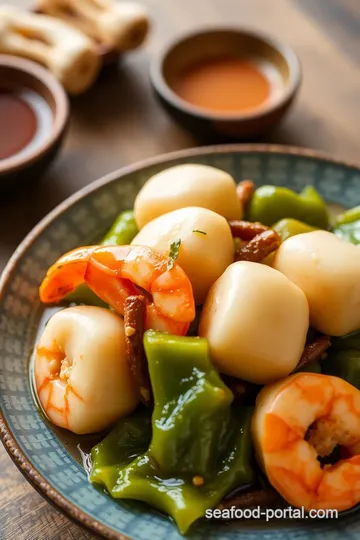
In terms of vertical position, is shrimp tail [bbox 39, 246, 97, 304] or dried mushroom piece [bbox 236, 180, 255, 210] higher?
dried mushroom piece [bbox 236, 180, 255, 210]

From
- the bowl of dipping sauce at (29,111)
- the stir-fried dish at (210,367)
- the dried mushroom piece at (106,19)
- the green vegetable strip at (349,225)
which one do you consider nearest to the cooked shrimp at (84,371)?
the stir-fried dish at (210,367)

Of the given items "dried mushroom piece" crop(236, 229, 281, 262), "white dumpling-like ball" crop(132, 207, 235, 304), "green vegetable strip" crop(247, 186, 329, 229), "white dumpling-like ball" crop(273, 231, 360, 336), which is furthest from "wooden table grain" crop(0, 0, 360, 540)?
"white dumpling-like ball" crop(273, 231, 360, 336)

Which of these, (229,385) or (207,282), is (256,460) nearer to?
(229,385)

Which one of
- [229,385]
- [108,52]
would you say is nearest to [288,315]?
[229,385]

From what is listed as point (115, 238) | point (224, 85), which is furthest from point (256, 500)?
point (224, 85)

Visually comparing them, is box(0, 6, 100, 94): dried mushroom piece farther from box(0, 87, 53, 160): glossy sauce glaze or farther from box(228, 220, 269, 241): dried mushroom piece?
box(228, 220, 269, 241): dried mushroom piece

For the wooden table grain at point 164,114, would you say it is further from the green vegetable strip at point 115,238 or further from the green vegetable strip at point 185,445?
the green vegetable strip at point 185,445

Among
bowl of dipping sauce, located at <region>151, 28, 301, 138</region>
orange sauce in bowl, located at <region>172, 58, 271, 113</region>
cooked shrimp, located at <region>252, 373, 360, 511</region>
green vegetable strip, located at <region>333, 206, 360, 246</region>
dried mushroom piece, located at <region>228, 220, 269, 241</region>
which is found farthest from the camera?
orange sauce in bowl, located at <region>172, 58, 271, 113</region>

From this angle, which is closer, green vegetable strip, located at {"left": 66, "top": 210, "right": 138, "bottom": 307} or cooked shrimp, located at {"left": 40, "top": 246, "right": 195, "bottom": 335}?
cooked shrimp, located at {"left": 40, "top": 246, "right": 195, "bottom": 335}
